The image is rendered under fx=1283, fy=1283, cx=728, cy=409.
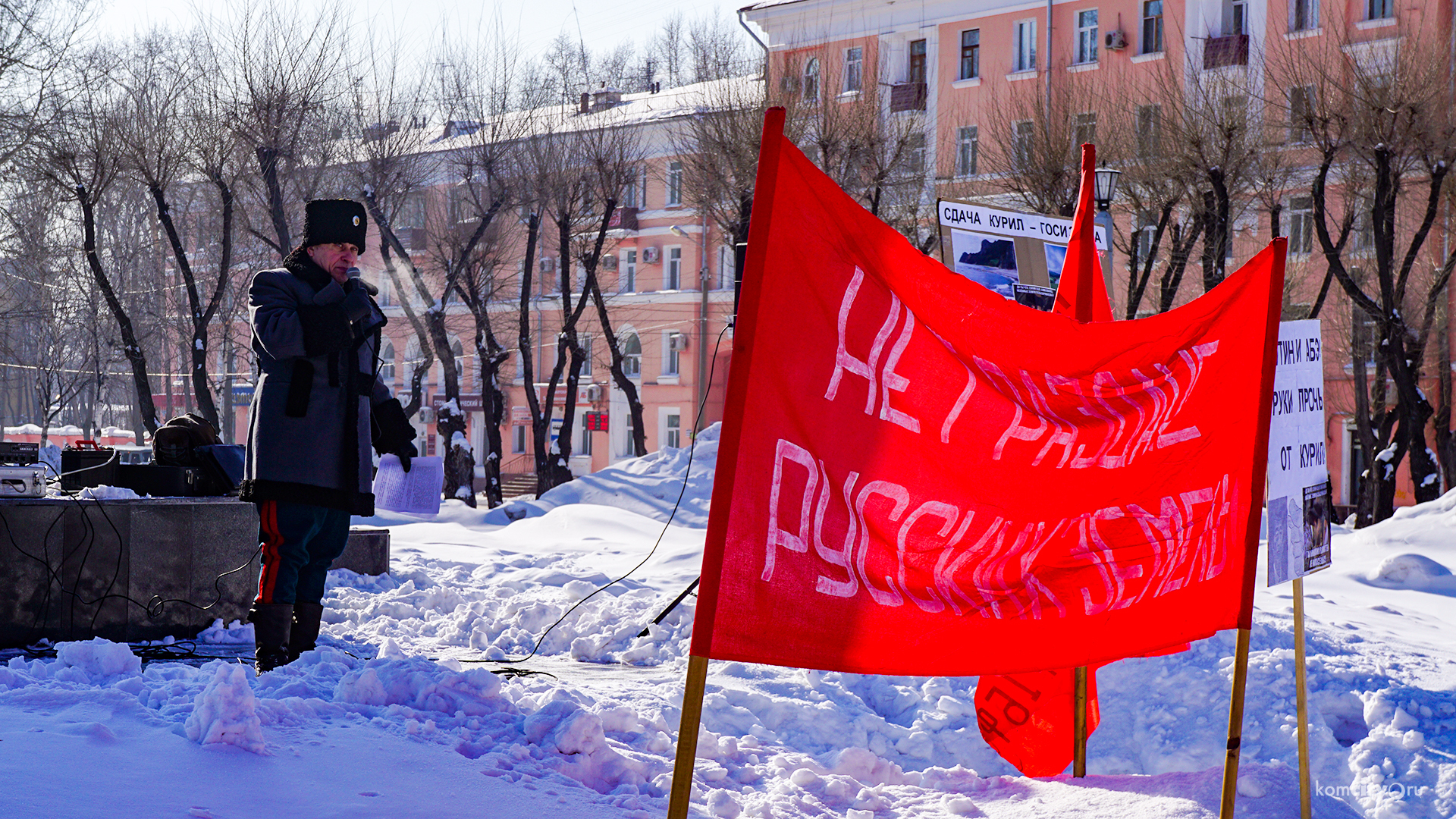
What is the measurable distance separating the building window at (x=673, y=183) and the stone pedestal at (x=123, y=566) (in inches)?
1318

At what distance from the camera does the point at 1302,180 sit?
23922 millimetres

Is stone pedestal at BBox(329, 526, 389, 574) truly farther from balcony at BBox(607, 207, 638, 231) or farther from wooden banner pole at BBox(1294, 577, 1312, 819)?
balcony at BBox(607, 207, 638, 231)

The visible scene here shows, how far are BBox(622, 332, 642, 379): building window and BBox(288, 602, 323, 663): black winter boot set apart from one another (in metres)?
39.8

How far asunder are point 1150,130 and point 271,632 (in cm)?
1981

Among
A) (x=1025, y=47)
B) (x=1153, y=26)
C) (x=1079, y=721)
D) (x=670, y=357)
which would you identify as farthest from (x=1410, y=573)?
(x=670, y=357)

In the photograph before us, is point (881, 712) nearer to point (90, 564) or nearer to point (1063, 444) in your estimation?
point (1063, 444)

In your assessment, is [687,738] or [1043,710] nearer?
[687,738]

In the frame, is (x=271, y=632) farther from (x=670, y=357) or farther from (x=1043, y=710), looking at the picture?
(x=670, y=357)

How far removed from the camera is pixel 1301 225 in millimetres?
30141

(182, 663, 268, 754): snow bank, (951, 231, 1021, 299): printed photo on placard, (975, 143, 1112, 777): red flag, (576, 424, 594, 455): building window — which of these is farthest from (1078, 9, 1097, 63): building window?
(182, 663, 268, 754): snow bank

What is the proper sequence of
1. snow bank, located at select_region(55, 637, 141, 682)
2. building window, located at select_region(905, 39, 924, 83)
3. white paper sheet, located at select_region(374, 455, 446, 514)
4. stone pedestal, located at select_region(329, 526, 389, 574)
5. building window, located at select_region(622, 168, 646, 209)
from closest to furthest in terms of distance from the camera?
snow bank, located at select_region(55, 637, 141, 682), white paper sheet, located at select_region(374, 455, 446, 514), stone pedestal, located at select_region(329, 526, 389, 574), building window, located at select_region(905, 39, 924, 83), building window, located at select_region(622, 168, 646, 209)

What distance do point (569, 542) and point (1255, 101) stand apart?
1542cm

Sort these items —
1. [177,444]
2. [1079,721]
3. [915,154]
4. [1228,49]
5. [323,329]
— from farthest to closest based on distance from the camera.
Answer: [1228,49]
[915,154]
[177,444]
[323,329]
[1079,721]

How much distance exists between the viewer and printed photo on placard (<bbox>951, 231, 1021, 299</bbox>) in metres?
9.73
